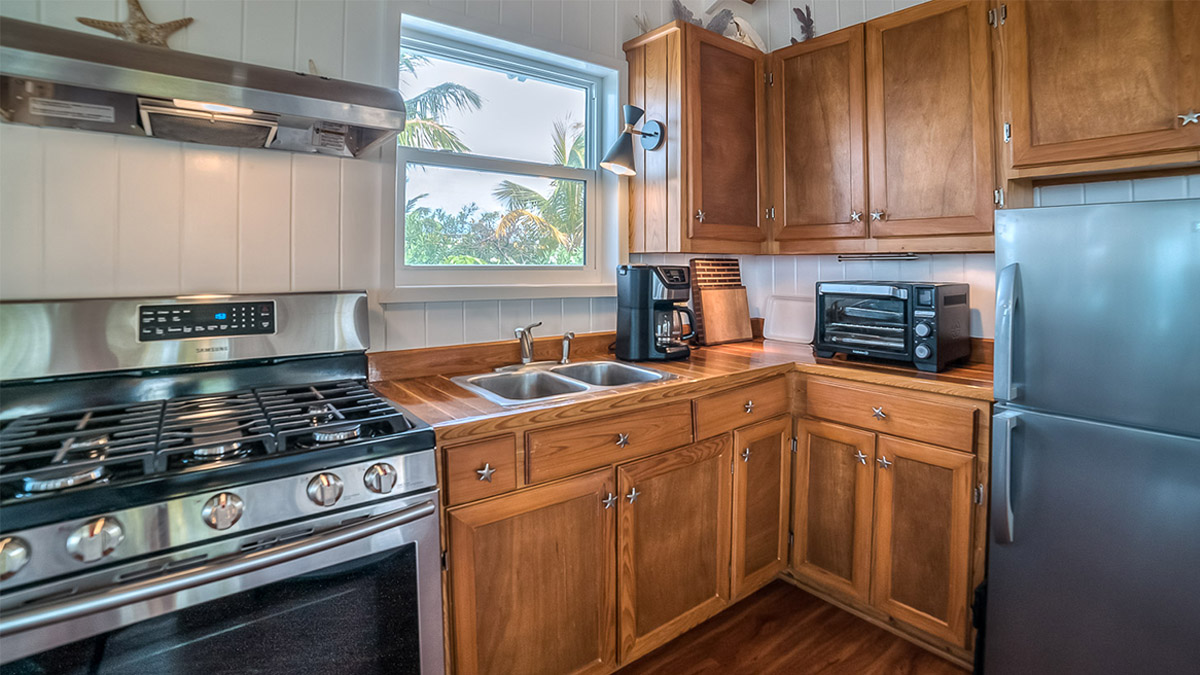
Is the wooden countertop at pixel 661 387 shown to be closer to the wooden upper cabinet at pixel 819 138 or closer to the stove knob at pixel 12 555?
the wooden upper cabinet at pixel 819 138

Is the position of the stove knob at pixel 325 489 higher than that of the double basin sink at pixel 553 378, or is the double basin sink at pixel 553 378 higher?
the double basin sink at pixel 553 378

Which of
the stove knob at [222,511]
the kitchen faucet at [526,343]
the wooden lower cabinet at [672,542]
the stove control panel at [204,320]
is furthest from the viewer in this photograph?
the kitchen faucet at [526,343]

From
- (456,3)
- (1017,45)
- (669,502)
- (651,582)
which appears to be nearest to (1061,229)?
(1017,45)

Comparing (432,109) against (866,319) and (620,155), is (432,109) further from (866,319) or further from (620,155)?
(866,319)

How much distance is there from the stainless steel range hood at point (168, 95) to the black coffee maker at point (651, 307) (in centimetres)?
100

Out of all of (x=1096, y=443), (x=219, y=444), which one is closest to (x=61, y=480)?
(x=219, y=444)

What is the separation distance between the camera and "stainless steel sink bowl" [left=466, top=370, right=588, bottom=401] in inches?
77.5

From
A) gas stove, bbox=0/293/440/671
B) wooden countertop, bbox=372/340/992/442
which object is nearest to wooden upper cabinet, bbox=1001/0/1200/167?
wooden countertop, bbox=372/340/992/442

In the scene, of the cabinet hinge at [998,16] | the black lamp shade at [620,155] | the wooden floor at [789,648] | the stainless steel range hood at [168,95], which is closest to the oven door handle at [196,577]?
the stainless steel range hood at [168,95]

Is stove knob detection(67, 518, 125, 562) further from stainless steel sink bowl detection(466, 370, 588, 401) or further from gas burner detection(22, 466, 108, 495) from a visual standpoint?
stainless steel sink bowl detection(466, 370, 588, 401)

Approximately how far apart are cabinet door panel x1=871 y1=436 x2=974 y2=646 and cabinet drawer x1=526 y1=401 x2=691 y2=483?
0.71 meters

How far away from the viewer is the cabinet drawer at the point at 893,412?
1.74 metres

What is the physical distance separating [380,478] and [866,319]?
173cm

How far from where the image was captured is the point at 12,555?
0.87m
